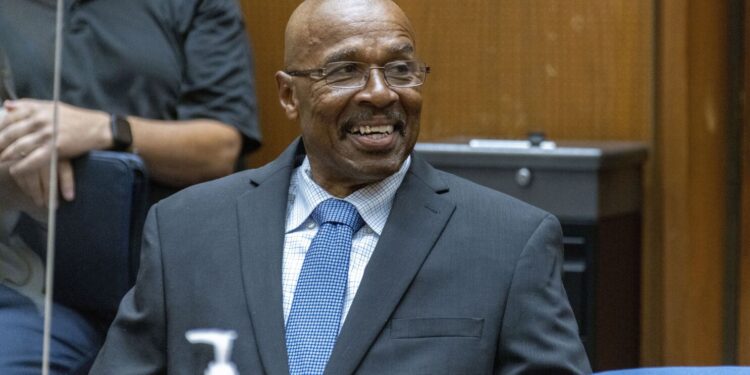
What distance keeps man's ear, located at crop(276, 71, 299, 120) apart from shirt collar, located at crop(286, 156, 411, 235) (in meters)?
0.15

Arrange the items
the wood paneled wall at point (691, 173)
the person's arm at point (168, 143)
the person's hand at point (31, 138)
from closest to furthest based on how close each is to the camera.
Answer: the person's hand at point (31, 138) < the person's arm at point (168, 143) < the wood paneled wall at point (691, 173)

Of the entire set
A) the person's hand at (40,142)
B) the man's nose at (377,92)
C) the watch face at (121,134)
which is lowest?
the watch face at (121,134)

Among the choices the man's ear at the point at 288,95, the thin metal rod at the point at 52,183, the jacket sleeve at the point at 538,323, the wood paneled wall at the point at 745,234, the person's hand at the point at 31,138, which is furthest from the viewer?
the wood paneled wall at the point at 745,234

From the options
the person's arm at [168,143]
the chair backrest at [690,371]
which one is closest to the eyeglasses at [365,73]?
the chair backrest at [690,371]

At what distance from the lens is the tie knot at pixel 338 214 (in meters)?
2.57

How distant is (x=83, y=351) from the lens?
2.93m

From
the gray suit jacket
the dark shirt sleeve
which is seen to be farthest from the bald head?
the dark shirt sleeve

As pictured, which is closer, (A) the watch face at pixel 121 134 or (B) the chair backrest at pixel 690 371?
(B) the chair backrest at pixel 690 371

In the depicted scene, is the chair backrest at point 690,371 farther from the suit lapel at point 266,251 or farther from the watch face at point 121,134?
the watch face at point 121,134

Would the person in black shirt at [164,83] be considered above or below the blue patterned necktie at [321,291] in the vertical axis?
above

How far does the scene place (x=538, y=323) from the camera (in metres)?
2.38

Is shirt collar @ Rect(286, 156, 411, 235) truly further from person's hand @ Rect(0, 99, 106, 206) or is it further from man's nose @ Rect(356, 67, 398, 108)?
person's hand @ Rect(0, 99, 106, 206)

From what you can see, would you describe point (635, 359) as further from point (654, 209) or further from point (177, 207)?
point (177, 207)

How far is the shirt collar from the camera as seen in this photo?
259 cm
